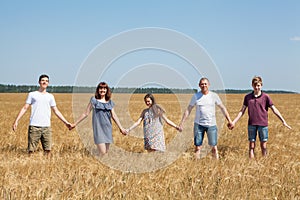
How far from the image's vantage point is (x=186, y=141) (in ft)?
31.5

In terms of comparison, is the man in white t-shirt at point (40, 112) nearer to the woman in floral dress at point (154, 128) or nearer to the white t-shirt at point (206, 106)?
the woman in floral dress at point (154, 128)

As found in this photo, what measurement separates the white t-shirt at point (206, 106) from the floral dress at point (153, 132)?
2.52ft

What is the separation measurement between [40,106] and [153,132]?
83.6 inches

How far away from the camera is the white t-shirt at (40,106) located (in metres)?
7.02

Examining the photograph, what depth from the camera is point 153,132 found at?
7.25 meters

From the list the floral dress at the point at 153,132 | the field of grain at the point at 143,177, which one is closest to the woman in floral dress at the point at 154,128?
the floral dress at the point at 153,132

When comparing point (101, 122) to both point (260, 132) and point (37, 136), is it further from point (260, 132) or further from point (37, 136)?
point (260, 132)

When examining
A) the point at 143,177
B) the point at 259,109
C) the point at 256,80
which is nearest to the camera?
the point at 143,177

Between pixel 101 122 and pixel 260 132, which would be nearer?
pixel 101 122

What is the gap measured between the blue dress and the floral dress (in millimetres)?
761

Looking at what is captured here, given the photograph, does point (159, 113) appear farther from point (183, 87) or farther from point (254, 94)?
point (254, 94)

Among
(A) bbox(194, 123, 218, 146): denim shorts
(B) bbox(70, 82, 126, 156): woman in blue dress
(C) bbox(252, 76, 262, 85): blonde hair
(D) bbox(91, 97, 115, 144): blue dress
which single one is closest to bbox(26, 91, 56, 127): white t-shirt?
(B) bbox(70, 82, 126, 156): woman in blue dress

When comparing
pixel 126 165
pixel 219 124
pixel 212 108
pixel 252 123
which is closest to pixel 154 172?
pixel 126 165

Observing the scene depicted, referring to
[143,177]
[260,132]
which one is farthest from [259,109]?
[143,177]
